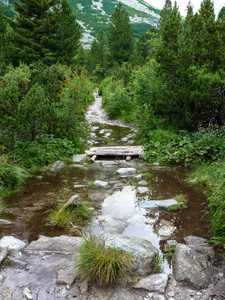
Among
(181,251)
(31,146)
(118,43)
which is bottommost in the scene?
(181,251)

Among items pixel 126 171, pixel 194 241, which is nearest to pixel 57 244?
pixel 194 241

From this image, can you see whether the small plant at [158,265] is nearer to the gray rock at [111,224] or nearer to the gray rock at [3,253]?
the gray rock at [111,224]

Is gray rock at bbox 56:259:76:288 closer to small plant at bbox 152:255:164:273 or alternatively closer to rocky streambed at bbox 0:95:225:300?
rocky streambed at bbox 0:95:225:300

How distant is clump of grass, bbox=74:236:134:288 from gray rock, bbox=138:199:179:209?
1949 mm

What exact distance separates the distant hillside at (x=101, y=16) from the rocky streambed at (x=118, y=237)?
4830 inches

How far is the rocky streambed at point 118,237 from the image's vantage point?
111 inches

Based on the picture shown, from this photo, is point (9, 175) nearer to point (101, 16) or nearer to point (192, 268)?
point (192, 268)

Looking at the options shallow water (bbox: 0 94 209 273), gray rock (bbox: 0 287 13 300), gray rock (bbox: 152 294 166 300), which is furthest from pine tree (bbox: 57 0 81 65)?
gray rock (bbox: 152 294 166 300)

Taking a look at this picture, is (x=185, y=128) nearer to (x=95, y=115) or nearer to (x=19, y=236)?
(x=19, y=236)

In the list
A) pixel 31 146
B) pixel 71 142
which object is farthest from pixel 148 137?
pixel 31 146

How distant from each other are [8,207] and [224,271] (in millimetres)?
3849

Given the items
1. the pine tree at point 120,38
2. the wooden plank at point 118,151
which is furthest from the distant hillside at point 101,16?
the wooden plank at point 118,151

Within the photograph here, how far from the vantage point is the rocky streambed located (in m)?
2.83

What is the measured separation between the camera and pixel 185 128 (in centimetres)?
817
